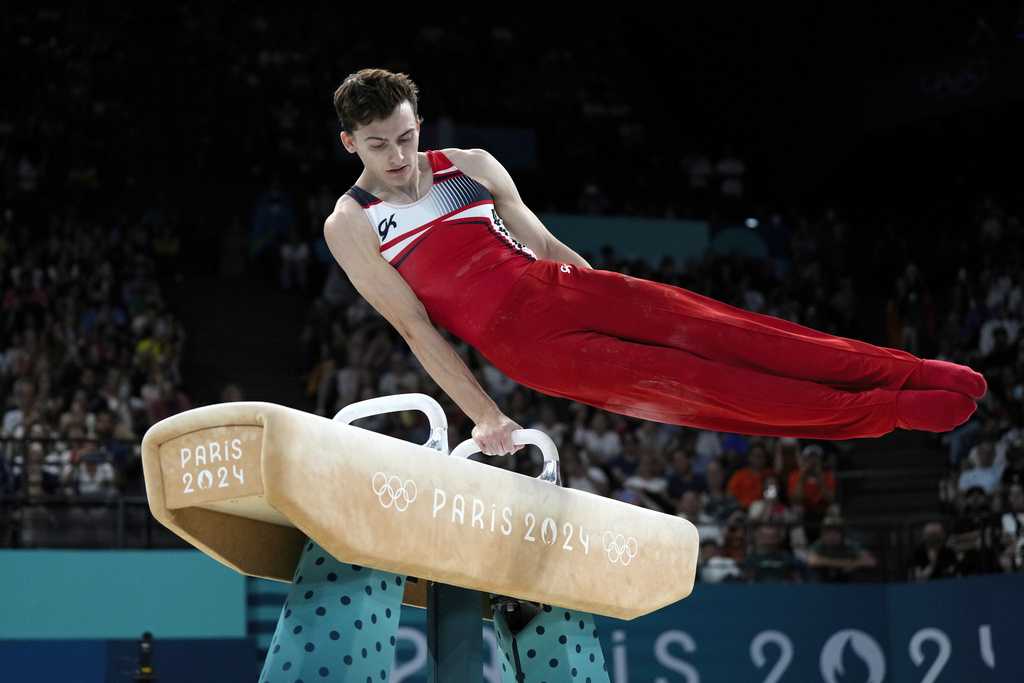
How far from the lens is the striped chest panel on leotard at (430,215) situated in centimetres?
367

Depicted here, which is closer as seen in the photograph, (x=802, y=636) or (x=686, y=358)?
(x=686, y=358)

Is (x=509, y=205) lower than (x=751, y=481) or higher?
higher

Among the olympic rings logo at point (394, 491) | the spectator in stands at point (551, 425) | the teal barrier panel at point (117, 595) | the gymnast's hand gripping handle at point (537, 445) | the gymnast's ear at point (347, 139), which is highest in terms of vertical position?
the gymnast's ear at point (347, 139)

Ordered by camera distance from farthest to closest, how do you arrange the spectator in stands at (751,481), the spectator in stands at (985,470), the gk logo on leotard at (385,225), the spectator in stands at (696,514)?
the spectator in stands at (751,481) < the spectator in stands at (985,470) < the spectator in stands at (696,514) < the gk logo on leotard at (385,225)

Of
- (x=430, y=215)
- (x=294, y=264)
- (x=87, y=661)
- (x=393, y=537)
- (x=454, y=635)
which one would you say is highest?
(x=294, y=264)

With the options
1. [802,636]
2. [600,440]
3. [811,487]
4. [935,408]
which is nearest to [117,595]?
[600,440]

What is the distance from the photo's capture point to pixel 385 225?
12.1ft

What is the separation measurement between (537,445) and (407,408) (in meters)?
0.47

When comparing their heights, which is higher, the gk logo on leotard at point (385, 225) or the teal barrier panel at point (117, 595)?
the gk logo on leotard at point (385, 225)

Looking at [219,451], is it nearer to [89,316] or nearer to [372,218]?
[372,218]

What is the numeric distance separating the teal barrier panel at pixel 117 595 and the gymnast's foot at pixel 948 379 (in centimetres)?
568

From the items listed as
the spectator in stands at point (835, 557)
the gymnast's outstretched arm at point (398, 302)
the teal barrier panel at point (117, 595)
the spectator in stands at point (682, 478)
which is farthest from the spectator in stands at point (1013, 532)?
the gymnast's outstretched arm at point (398, 302)

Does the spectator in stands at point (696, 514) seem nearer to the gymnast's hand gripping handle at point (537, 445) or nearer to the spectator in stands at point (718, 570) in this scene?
the spectator in stands at point (718, 570)

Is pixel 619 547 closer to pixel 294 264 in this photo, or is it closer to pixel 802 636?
pixel 802 636
